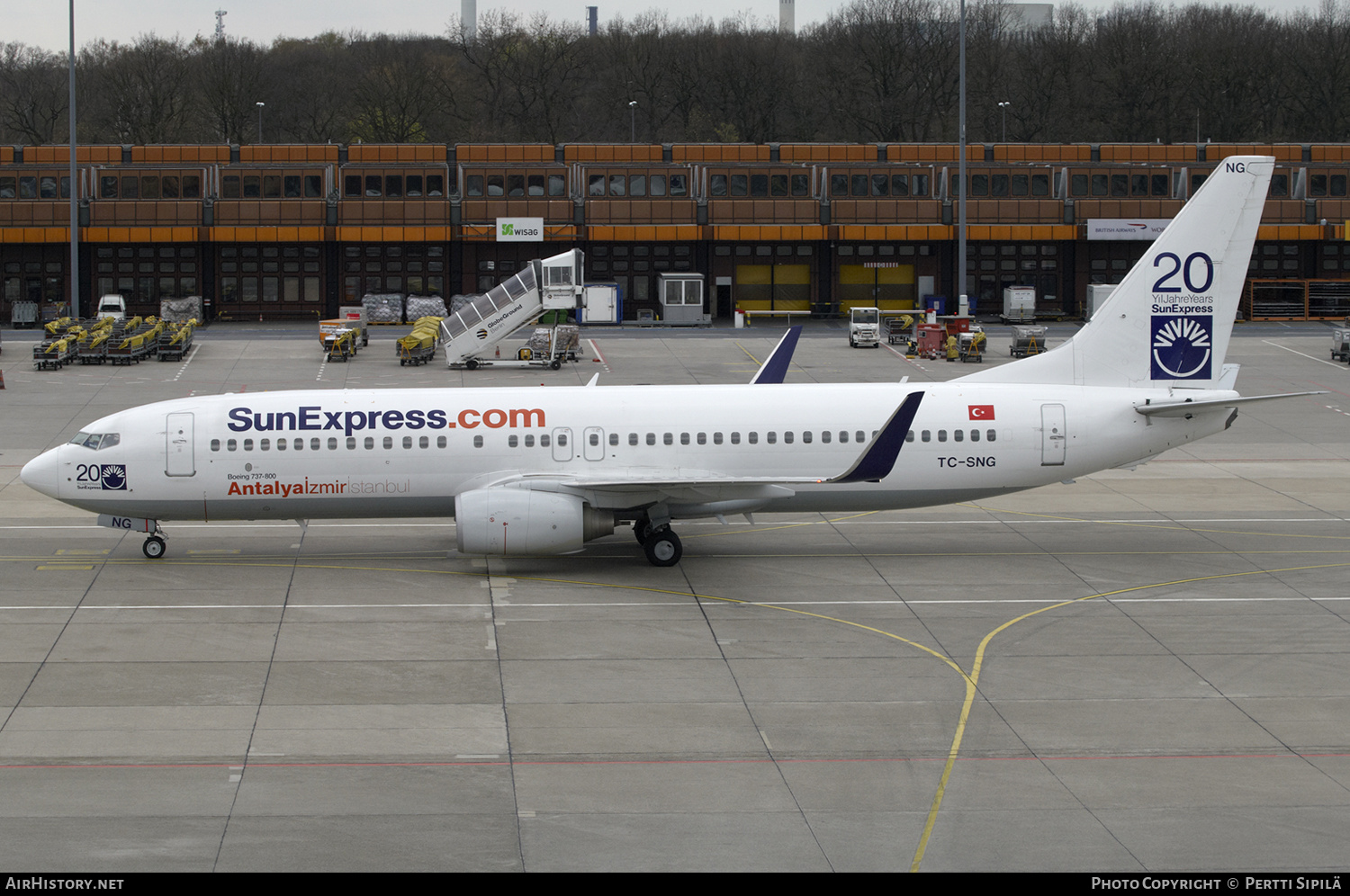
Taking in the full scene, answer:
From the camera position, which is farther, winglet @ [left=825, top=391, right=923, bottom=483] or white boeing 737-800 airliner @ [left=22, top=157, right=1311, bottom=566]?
white boeing 737-800 airliner @ [left=22, top=157, right=1311, bottom=566]

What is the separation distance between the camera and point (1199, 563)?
31.7 meters

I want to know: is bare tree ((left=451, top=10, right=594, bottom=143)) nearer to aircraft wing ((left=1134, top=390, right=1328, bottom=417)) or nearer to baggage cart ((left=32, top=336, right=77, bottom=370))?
baggage cart ((left=32, top=336, right=77, bottom=370))

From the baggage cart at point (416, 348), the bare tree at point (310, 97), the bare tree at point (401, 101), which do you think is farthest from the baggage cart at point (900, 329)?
the bare tree at point (310, 97)

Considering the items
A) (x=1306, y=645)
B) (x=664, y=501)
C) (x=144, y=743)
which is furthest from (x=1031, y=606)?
(x=144, y=743)

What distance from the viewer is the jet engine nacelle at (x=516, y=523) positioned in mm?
29281

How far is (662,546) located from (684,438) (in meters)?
2.40

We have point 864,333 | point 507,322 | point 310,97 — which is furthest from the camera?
point 310,97

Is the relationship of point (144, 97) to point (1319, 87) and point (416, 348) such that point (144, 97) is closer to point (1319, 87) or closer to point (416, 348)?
point (416, 348)

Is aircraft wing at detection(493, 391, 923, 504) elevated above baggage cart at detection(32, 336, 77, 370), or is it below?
below

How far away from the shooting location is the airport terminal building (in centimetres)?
8569

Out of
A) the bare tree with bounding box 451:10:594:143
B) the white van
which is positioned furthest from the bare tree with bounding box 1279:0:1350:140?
the white van

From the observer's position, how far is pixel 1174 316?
32.9 metres

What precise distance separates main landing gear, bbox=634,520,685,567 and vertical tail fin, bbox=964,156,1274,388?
7.91 m

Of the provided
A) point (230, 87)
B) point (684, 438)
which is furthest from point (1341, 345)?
point (230, 87)
